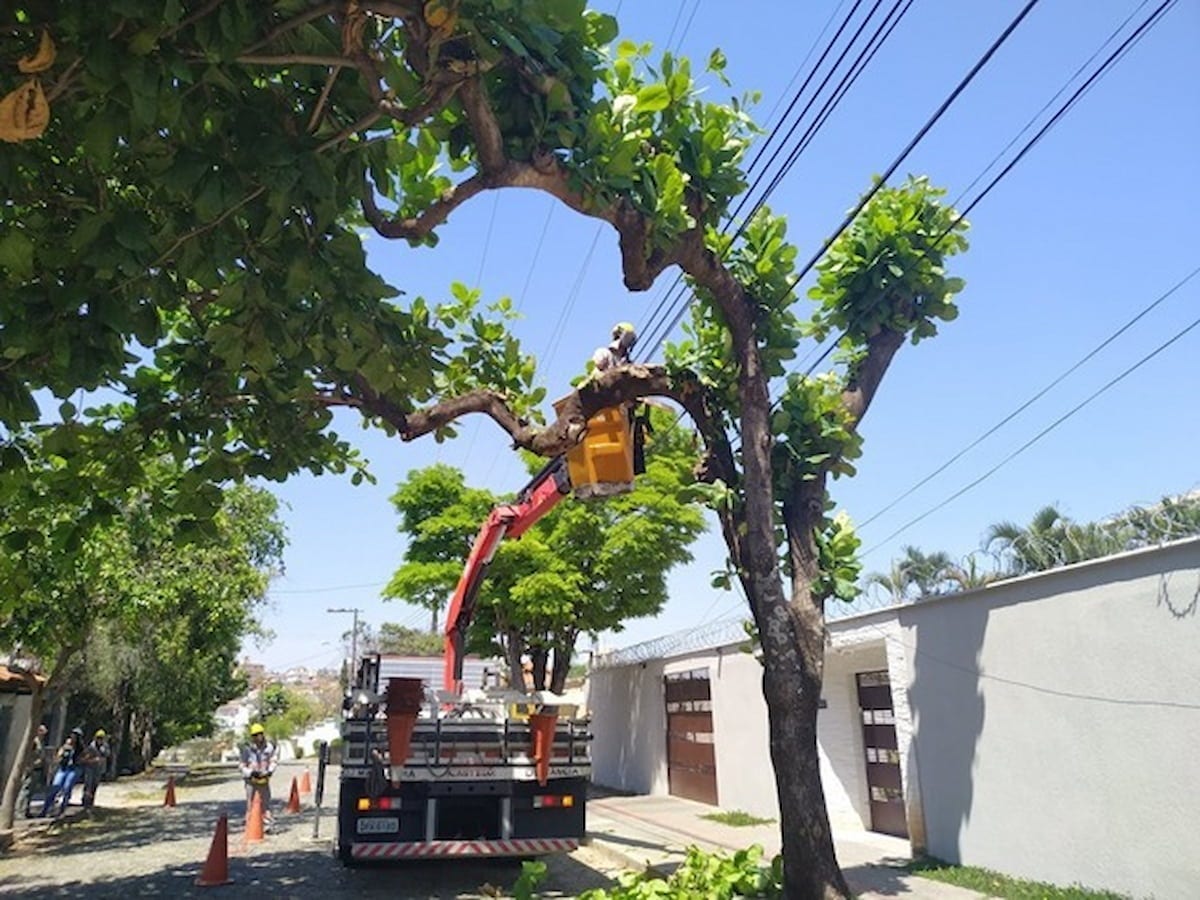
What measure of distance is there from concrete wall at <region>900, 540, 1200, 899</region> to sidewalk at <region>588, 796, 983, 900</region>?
83 centimetres

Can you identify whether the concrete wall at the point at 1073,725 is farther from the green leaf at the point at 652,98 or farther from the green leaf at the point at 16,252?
the green leaf at the point at 16,252

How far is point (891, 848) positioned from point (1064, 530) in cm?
463

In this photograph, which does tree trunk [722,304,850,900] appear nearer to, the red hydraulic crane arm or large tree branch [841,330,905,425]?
large tree branch [841,330,905,425]

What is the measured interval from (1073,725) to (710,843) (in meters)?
5.68

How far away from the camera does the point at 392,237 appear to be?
19.9 feet

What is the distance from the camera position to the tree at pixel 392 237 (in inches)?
136

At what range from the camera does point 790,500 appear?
800 centimetres

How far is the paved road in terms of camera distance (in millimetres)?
9461

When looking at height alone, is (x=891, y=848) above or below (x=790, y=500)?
below

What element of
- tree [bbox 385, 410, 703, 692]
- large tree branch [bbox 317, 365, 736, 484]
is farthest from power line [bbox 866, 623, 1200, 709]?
tree [bbox 385, 410, 703, 692]

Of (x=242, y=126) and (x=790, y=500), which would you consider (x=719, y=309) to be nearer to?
(x=790, y=500)

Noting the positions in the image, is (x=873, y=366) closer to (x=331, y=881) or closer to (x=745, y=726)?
(x=331, y=881)

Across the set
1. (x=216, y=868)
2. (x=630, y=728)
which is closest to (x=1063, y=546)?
(x=216, y=868)

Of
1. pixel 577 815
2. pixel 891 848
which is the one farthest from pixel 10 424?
pixel 891 848
